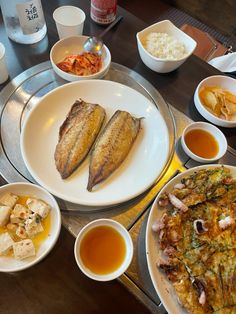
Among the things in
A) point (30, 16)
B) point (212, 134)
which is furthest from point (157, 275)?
point (30, 16)

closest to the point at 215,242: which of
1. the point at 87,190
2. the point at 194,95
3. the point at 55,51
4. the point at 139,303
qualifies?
the point at 139,303

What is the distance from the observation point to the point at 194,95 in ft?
4.96

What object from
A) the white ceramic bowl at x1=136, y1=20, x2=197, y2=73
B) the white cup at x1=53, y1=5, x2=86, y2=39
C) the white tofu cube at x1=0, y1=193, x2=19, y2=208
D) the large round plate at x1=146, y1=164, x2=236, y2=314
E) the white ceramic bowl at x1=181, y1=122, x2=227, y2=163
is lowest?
the large round plate at x1=146, y1=164, x2=236, y2=314

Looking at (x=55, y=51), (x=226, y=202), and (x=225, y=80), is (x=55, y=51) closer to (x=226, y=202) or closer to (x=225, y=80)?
(x=225, y=80)

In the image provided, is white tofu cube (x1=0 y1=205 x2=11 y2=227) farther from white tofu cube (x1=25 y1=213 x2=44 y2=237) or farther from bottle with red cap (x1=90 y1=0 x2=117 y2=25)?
bottle with red cap (x1=90 y1=0 x2=117 y2=25)

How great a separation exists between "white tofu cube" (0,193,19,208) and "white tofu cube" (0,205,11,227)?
17 mm

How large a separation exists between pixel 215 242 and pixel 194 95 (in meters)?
0.77

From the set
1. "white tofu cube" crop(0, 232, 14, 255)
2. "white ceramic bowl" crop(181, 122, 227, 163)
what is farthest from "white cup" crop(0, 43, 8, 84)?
"white ceramic bowl" crop(181, 122, 227, 163)

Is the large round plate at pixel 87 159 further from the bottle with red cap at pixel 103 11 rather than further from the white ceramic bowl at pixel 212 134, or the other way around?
the bottle with red cap at pixel 103 11

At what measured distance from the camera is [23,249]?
0.97 m

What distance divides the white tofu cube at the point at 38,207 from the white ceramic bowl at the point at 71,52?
676mm

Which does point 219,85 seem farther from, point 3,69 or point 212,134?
point 3,69

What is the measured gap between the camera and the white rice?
154 cm

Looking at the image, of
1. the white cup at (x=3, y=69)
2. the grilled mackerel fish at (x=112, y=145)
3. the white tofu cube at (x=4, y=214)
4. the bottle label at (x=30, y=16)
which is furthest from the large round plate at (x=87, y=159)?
the bottle label at (x=30, y=16)
